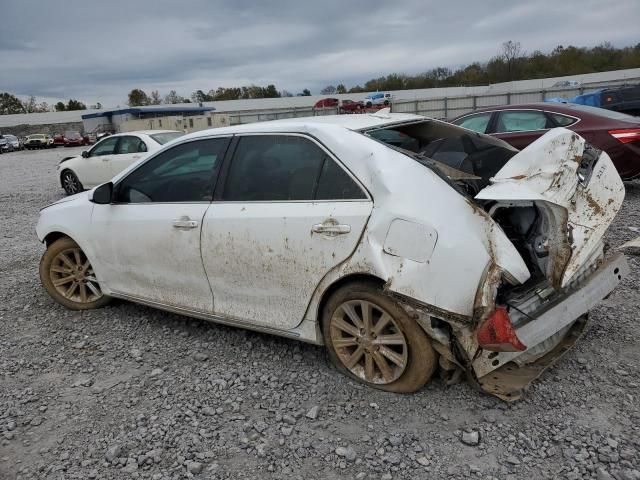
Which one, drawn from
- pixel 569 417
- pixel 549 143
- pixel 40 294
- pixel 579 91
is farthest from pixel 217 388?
pixel 579 91

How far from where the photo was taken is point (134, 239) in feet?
13.0

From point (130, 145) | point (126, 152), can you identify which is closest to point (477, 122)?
point (130, 145)

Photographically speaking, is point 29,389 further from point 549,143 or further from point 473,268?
point 549,143

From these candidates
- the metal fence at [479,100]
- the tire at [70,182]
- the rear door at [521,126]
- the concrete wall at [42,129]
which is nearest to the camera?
the rear door at [521,126]

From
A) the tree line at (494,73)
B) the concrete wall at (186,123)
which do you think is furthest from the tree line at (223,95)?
the concrete wall at (186,123)

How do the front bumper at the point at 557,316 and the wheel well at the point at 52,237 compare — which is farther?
the wheel well at the point at 52,237

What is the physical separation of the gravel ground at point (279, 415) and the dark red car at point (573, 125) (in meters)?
3.72

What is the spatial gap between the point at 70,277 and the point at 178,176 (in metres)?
1.66

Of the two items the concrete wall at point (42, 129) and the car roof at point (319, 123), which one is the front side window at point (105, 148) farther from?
the concrete wall at point (42, 129)

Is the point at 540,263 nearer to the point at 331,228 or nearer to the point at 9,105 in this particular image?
the point at 331,228

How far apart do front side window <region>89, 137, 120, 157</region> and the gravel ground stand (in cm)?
855

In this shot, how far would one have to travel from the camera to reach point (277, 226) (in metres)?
3.22

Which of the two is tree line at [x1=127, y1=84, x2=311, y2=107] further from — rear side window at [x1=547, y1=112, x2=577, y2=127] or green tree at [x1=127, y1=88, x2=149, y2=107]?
rear side window at [x1=547, y1=112, x2=577, y2=127]

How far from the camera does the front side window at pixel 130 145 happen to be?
11.4 meters
